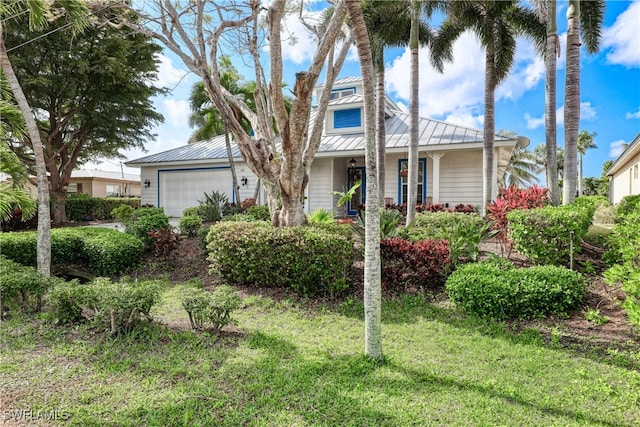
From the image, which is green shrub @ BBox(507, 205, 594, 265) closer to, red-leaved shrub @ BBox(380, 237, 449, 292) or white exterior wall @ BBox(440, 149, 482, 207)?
red-leaved shrub @ BBox(380, 237, 449, 292)

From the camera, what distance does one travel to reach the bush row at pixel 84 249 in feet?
22.9

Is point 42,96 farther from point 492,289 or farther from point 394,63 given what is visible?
point 492,289

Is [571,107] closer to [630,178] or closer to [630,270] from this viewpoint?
[630,270]

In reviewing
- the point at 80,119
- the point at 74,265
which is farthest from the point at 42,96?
the point at 74,265

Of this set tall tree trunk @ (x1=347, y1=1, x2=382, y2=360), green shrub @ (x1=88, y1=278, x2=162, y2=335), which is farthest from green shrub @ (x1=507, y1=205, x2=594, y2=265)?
green shrub @ (x1=88, y1=278, x2=162, y2=335)

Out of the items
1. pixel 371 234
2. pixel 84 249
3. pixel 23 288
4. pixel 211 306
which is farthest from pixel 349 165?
pixel 23 288

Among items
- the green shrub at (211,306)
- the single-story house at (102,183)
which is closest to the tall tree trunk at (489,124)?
the green shrub at (211,306)

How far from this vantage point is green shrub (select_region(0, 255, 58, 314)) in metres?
4.71

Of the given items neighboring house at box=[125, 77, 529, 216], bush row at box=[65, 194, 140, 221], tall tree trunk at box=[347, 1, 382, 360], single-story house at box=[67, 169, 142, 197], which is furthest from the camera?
single-story house at box=[67, 169, 142, 197]

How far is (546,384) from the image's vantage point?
3.06m

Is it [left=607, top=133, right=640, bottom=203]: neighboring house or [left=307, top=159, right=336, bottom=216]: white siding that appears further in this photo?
[left=307, top=159, right=336, bottom=216]: white siding

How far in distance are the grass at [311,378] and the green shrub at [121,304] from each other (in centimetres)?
17

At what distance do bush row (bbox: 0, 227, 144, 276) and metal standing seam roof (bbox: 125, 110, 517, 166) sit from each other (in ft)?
26.6

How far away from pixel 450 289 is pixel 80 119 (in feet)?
51.7
